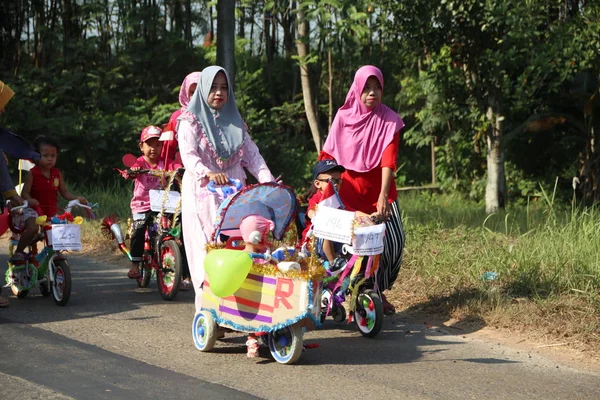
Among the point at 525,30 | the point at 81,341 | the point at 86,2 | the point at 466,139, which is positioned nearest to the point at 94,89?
the point at 86,2

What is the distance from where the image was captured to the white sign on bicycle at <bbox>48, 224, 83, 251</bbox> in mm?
8352

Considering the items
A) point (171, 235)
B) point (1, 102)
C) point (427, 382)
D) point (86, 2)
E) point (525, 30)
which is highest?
point (86, 2)

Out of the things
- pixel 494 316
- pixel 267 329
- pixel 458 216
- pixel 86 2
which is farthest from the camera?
pixel 86 2

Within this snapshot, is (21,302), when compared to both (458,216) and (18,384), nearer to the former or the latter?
(18,384)

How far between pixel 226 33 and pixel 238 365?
760cm

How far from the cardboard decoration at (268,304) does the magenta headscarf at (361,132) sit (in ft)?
5.91

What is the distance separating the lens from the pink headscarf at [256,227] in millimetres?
6445

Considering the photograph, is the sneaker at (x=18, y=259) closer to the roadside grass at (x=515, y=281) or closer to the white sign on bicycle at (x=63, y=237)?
the white sign on bicycle at (x=63, y=237)

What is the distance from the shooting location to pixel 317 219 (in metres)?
6.84

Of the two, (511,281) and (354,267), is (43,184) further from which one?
(511,281)

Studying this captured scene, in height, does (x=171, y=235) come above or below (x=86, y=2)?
below

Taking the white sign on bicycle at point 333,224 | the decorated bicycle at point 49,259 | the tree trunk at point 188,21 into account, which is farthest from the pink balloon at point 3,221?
the tree trunk at point 188,21

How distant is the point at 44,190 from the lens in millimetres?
8938

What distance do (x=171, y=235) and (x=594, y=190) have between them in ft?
38.4
